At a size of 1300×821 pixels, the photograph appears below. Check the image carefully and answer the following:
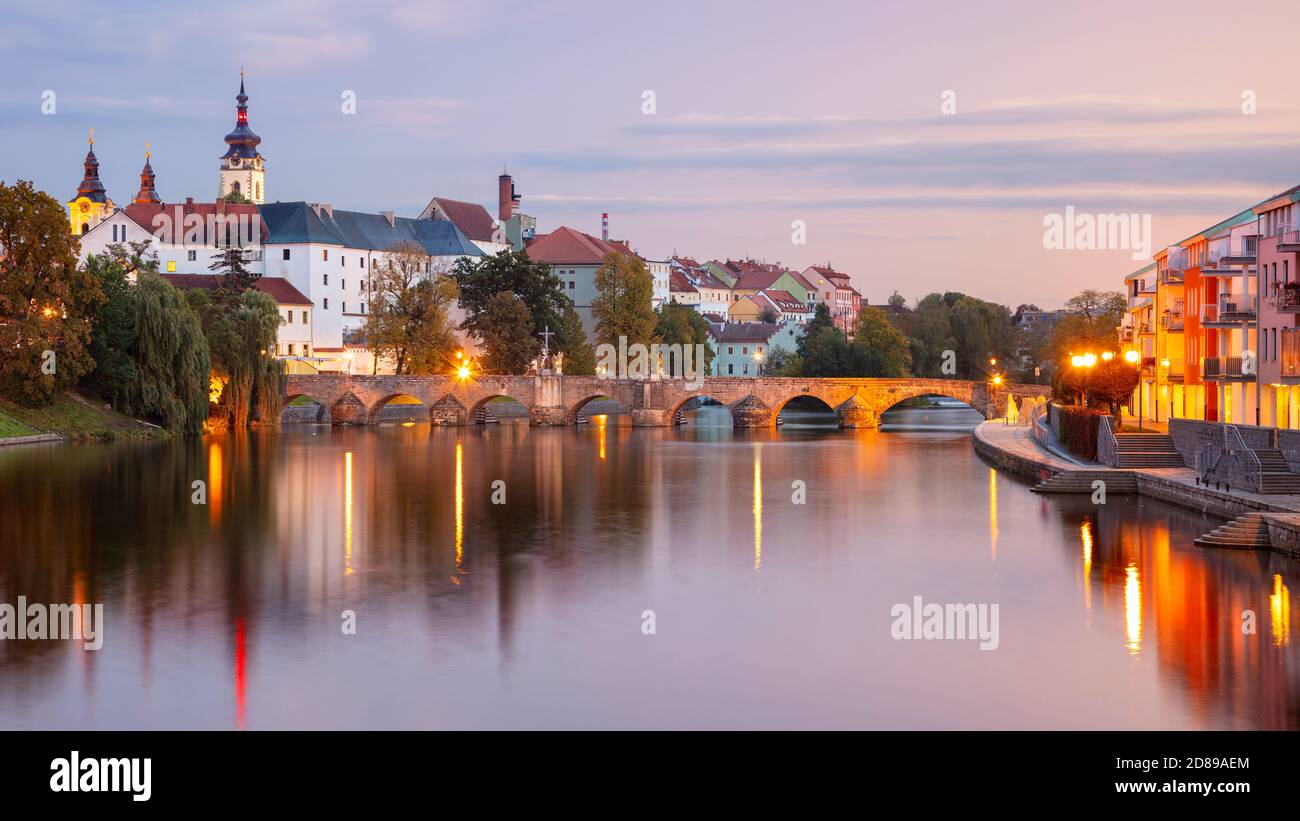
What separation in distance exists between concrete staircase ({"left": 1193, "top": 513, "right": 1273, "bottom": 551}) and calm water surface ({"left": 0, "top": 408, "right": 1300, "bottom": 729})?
0.43 m

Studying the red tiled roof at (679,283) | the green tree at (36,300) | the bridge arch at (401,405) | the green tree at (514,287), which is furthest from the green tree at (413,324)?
the red tiled roof at (679,283)

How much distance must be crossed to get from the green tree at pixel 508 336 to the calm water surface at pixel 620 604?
134ft

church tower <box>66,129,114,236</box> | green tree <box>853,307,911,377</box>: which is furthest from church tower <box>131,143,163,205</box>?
green tree <box>853,307,911,377</box>

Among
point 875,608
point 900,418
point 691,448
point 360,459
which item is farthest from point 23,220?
point 900,418

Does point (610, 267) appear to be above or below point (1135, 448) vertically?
above

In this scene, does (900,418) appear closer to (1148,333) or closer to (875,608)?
(1148,333)

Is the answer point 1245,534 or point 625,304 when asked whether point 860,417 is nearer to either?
point 625,304

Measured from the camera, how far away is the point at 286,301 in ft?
300

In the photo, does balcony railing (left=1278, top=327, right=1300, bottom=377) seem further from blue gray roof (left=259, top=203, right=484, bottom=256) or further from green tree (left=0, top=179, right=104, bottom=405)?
blue gray roof (left=259, top=203, right=484, bottom=256)

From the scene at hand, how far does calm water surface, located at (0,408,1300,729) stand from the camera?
15.9 meters

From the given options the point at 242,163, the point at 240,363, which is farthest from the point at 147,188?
the point at 240,363

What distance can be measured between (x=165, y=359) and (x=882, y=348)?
5436 centimetres
